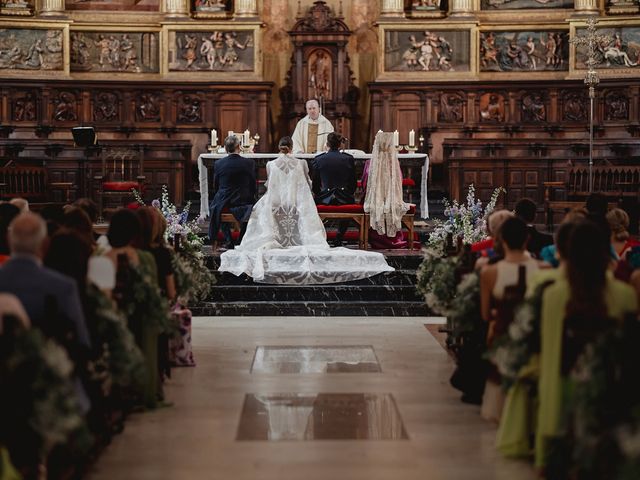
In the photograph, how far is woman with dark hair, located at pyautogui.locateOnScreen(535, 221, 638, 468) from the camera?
5336mm

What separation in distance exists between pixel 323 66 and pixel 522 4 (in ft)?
13.3

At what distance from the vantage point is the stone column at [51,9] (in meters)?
21.0

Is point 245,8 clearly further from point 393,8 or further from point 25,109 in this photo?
point 25,109

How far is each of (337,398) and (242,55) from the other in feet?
46.0

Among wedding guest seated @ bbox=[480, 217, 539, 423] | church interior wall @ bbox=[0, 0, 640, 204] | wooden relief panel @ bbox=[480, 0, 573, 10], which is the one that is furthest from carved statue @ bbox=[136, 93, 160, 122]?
wedding guest seated @ bbox=[480, 217, 539, 423]

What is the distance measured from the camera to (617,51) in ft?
68.4

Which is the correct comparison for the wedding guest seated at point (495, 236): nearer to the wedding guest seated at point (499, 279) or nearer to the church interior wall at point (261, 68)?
the wedding guest seated at point (499, 279)

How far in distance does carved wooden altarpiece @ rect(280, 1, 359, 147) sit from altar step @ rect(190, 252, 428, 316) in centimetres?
831

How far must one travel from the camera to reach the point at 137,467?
20.5 ft

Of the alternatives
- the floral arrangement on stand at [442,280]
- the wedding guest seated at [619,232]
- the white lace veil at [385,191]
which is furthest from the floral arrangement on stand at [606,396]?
the white lace veil at [385,191]

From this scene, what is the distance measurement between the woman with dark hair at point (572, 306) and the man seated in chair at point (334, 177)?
30.9 ft

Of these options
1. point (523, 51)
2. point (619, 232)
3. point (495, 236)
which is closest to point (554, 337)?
point (495, 236)

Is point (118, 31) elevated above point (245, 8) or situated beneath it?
situated beneath

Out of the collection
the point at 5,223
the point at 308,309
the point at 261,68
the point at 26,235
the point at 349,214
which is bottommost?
the point at 308,309
